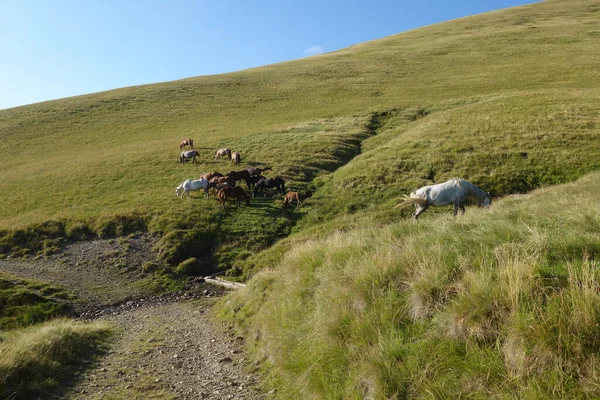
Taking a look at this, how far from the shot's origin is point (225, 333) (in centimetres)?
1085

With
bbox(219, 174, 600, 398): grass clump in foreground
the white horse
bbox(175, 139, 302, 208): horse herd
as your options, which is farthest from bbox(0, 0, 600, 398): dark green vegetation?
the white horse

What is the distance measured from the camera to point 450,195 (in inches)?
626

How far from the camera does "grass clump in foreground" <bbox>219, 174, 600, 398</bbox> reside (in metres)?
3.84

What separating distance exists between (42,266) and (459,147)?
26.5m

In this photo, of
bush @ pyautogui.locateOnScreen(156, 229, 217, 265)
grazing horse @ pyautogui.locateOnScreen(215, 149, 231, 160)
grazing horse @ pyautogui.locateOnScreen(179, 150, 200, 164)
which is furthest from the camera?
grazing horse @ pyautogui.locateOnScreen(215, 149, 231, 160)

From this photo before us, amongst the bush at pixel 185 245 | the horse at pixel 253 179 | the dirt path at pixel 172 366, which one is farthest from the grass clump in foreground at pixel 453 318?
the horse at pixel 253 179

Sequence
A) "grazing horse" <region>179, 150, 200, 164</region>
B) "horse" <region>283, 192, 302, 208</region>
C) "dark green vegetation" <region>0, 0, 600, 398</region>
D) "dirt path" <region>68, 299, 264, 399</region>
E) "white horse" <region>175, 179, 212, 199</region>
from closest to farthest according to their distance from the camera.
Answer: "dark green vegetation" <region>0, 0, 600, 398</region> → "dirt path" <region>68, 299, 264, 399</region> → "horse" <region>283, 192, 302, 208</region> → "white horse" <region>175, 179, 212, 199</region> → "grazing horse" <region>179, 150, 200, 164</region>

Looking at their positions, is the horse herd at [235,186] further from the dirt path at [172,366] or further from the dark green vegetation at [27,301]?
the dirt path at [172,366]

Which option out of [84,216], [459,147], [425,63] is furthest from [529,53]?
[84,216]

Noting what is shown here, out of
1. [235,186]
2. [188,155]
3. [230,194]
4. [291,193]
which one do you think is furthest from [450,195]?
[188,155]

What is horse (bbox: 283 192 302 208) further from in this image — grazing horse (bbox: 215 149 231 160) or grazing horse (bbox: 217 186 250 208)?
grazing horse (bbox: 215 149 231 160)

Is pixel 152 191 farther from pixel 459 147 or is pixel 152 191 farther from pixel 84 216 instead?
pixel 459 147

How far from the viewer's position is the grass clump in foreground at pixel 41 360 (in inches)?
273

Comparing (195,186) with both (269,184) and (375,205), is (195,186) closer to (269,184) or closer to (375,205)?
(269,184)
